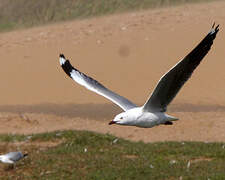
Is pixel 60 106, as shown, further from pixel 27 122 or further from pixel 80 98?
pixel 27 122

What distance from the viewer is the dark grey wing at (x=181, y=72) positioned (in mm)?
7098

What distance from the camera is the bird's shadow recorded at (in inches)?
657

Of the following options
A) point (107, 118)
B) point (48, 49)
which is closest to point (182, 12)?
point (48, 49)

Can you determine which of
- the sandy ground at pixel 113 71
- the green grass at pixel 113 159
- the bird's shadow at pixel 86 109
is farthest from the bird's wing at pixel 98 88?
the bird's shadow at pixel 86 109

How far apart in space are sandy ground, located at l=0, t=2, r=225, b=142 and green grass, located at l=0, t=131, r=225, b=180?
5.59 feet

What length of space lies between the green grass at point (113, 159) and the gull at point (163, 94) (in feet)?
2.37

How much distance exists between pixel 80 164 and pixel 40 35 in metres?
18.0

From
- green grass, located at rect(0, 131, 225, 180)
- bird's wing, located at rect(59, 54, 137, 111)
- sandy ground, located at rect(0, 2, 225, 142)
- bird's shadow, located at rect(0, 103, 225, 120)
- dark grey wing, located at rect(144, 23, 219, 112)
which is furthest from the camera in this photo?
bird's shadow, located at rect(0, 103, 225, 120)

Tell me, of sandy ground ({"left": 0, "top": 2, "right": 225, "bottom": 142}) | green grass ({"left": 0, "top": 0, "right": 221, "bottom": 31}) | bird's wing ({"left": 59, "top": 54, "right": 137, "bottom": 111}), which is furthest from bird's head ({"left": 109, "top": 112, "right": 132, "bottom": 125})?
green grass ({"left": 0, "top": 0, "right": 221, "bottom": 31})

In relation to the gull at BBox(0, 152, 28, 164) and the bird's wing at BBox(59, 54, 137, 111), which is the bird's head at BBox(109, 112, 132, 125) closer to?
the bird's wing at BBox(59, 54, 137, 111)

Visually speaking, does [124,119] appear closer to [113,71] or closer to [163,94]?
[163,94]

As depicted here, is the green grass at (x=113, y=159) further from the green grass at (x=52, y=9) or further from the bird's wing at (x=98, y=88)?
the green grass at (x=52, y=9)

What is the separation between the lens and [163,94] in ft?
25.1

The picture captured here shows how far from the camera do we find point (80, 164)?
28.6 feet
